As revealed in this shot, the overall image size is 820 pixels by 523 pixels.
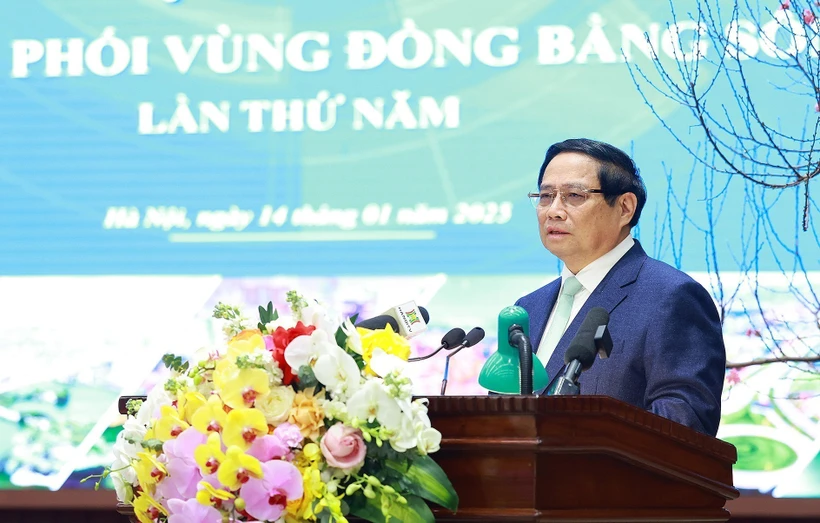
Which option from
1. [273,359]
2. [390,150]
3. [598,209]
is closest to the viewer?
[273,359]

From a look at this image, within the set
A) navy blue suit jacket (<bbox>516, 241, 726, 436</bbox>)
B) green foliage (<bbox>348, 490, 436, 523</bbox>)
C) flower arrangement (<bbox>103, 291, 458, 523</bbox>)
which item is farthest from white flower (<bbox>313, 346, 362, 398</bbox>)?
navy blue suit jacket (<bbox>516, 241, 726, 436</bbox>)

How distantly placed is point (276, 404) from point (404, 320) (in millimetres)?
533

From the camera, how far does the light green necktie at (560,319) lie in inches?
89.4

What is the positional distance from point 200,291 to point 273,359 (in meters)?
2.61

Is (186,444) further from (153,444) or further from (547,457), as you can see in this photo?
(547,457)

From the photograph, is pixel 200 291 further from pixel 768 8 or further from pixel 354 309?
pixel 768 8

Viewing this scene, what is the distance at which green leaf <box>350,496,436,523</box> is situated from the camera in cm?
112

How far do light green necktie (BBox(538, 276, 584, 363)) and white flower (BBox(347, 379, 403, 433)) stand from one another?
3.79 ft

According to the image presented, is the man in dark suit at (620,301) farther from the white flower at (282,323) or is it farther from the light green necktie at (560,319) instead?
the white flower at (282,323)

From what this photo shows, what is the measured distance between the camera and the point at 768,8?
350 cm

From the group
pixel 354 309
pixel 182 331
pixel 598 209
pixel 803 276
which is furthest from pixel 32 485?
pixel 803 276

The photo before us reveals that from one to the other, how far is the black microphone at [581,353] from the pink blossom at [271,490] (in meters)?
0.49

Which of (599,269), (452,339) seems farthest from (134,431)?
(599,269)

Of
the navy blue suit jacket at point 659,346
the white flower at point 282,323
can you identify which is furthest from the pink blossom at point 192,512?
the navy blue suit jacket at point 659,346
